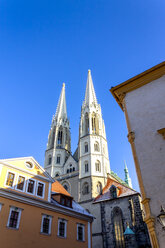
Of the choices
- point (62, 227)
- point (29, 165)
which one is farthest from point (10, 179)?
point (62, 227)

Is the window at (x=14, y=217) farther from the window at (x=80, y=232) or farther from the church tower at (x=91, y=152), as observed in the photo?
the church tower at (x=91, y=152)

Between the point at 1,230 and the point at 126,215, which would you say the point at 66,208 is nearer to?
the point at 1,230

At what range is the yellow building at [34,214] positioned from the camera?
46.2 feet

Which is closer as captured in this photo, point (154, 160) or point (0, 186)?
point (154, 160)

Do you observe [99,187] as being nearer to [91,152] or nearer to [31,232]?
[91,152]

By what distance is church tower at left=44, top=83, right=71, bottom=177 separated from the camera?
42.6 meters

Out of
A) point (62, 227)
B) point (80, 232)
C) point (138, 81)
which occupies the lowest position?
point (80, 232)

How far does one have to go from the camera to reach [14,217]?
14.4 meters

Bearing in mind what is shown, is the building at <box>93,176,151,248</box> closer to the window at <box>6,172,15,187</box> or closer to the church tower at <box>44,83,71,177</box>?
the church tower at <box>44,83,71,177</box>

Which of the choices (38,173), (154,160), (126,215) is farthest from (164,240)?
(126,215)

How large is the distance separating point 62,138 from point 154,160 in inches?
1571

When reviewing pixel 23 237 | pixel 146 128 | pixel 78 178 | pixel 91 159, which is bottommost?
pixel 23 237

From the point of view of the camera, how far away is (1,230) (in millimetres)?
13250

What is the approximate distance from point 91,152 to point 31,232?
24771mm
